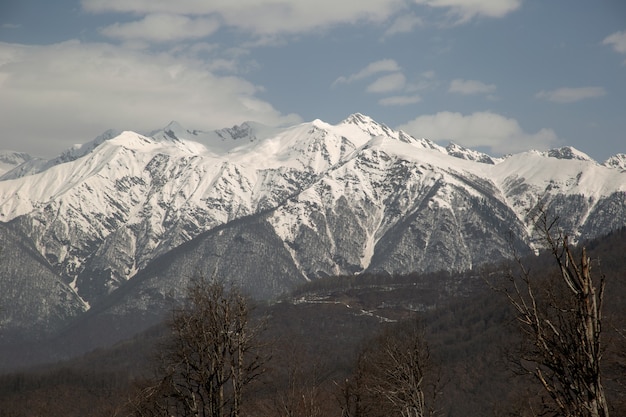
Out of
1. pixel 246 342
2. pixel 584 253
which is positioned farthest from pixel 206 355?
pixel 584 253

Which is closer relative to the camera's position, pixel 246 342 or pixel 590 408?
pixel 590 408

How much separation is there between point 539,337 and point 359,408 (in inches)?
1843

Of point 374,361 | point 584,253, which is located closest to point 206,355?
point 584,253

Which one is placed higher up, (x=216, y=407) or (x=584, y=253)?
(x=584, y=253)

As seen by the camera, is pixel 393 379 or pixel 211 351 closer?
pixel 211 351

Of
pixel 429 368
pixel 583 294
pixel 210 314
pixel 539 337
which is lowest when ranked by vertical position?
pixel 429 368

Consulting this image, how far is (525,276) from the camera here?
1805 cm

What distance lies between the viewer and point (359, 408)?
6144cm

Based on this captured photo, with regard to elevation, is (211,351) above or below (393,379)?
above

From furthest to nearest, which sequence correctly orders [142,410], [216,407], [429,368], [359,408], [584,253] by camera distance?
1. [359,408]
2. [429,368]
3. [142,410]
4. [216,407]
5. [584,253]

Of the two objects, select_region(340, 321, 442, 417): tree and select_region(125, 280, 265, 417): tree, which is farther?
select_region(340, 321, 442, 417): tree

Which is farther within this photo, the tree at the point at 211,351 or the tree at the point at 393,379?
the tree at the point at 393,379

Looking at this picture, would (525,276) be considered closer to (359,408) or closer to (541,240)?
(541,240)

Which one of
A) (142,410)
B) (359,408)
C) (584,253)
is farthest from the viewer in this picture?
(359,408)
